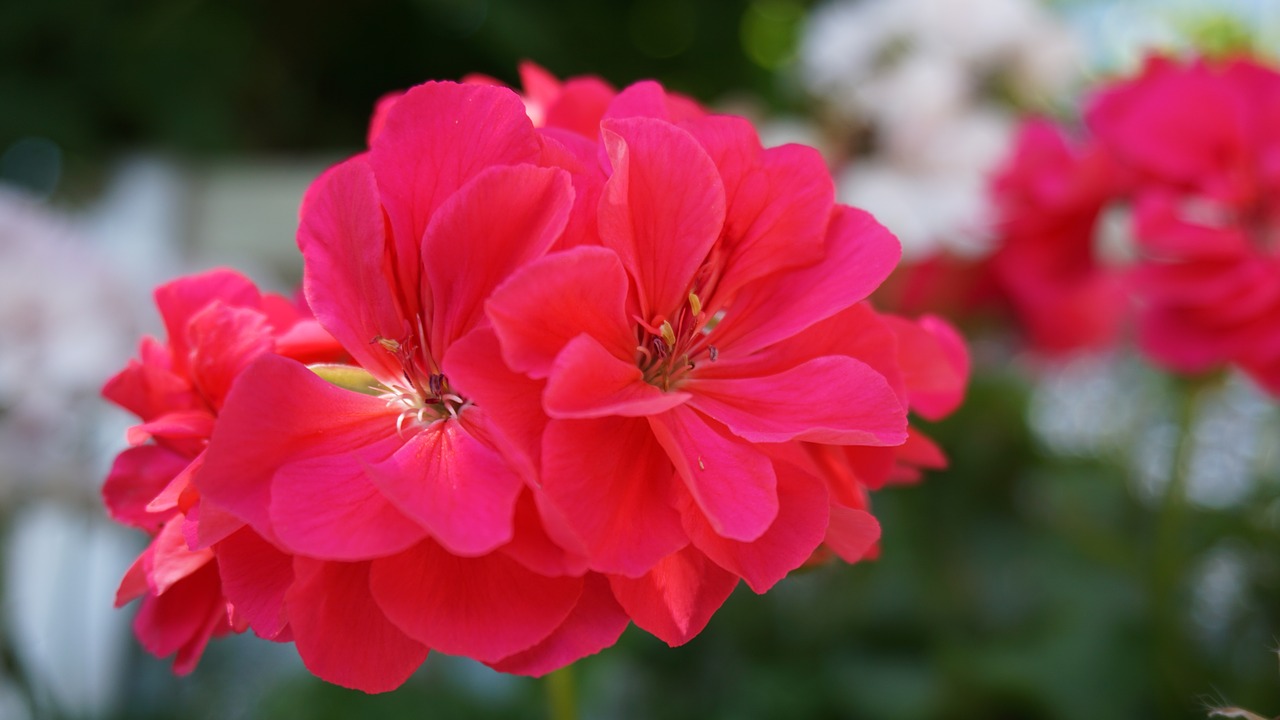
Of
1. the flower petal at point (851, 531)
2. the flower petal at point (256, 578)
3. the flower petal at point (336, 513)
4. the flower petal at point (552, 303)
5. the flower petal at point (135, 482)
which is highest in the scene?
the flower petal at point (552, 303)

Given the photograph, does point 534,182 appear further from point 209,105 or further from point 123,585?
point 209,105

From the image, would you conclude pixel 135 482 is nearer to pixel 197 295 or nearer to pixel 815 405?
pixel 197 295

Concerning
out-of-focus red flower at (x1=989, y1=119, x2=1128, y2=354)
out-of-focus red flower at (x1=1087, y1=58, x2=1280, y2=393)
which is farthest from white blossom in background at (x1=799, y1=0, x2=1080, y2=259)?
out-of-focus red flower at (x1=1087, y1=58, x2=1280, y2=393)

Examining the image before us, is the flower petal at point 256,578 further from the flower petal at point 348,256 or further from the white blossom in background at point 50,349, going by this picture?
the white blossom in background at point 50,349

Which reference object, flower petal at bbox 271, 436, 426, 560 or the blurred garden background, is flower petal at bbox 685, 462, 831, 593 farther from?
the blurred garden background

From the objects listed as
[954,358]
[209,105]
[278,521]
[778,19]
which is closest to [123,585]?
[278,521]

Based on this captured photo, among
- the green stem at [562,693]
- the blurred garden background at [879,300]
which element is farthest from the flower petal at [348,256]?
the blurred garden background at [879,300]
